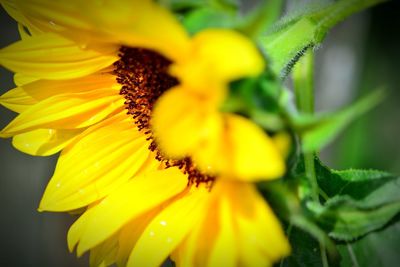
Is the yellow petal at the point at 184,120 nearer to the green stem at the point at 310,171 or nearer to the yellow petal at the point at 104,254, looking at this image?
the green stem at the point at 310,171

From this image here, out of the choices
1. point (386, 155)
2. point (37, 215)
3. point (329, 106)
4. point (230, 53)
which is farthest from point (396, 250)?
point (37, 215)

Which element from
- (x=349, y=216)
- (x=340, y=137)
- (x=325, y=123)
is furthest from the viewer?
(x=340, y=137)

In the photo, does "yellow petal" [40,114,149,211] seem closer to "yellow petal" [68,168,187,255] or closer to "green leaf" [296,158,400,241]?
"yellow petal" [68,168,187,255]

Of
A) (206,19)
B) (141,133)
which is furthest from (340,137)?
(206,19)

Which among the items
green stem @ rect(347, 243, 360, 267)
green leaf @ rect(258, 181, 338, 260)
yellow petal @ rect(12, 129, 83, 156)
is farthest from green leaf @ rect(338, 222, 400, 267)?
yellow petal @ rect(12, 129, 83, 156)

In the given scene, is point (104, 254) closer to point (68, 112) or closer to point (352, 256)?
point (68, 112)

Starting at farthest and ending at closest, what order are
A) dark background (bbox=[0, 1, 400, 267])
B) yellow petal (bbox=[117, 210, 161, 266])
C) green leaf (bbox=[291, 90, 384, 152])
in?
dark background (bbox=[0, 1, 400, 267])
yellow petal (bbox=[117, 210, 161, 266])
green leaf (bbox=[291, 90, 384, 152])

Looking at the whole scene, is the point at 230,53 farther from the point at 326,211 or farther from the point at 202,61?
the point at 326,211
